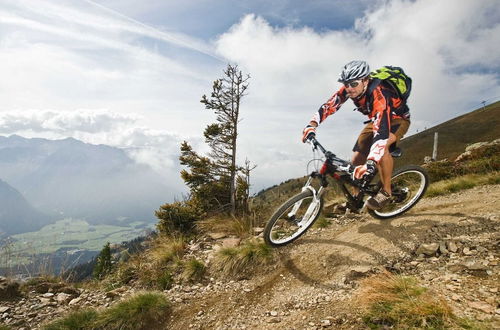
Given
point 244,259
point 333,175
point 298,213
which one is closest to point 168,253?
point 244,259

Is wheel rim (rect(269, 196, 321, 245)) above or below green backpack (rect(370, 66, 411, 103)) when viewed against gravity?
below

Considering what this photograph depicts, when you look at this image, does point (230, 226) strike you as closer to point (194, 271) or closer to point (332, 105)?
point (194, 271)

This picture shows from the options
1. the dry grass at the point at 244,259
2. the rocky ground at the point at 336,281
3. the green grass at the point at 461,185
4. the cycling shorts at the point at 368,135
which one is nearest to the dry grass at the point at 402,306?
the rocky ground at the point at 336,281

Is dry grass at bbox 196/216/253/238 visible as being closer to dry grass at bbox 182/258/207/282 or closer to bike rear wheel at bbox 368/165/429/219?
dry grass at bbox 182/258/207/282

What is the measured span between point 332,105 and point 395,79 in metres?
1.27

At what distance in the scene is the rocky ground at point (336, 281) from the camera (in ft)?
11.8

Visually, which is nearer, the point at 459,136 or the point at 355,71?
the point at 355,71

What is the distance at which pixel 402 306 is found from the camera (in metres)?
3.08

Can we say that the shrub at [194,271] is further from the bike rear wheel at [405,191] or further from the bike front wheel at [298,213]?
the bike rear wheel at [405,191]

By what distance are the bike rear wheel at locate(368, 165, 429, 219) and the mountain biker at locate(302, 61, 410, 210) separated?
1.04 metres

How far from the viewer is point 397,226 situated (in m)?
6.04

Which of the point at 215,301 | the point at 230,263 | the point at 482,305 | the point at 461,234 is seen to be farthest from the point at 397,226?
the point at 215,301

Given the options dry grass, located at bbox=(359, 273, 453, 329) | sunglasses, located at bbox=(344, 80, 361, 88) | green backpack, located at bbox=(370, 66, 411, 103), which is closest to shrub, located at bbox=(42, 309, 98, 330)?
dry grass, located at bbox=(359, 273, 453, 329)

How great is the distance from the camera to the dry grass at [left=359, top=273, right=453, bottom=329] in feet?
9.50
